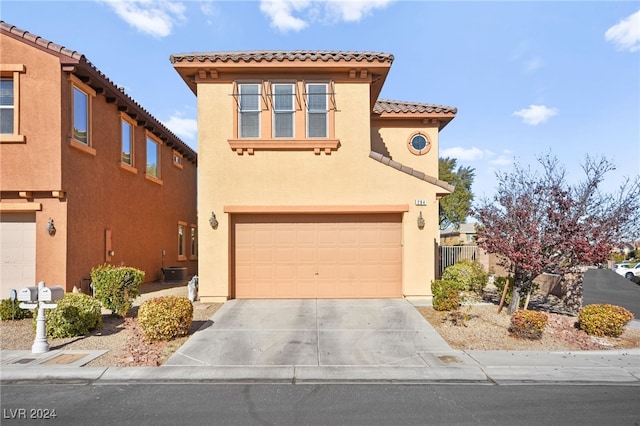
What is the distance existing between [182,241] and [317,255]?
10.9 metres

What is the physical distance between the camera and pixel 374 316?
938 cm

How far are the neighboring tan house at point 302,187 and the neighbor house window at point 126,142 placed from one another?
13.4 feet

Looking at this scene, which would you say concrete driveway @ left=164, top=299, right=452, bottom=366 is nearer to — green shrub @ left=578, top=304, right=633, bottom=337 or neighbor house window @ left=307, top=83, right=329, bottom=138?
green shrub @ left=578, top=304, right=633, bottom=337

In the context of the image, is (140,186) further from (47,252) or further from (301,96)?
(301,96)

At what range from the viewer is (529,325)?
771 cm

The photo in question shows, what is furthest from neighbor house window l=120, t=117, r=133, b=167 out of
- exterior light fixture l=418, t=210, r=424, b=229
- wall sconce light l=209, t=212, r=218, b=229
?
exterior light fixture l=418, t=210, r=424, b=229

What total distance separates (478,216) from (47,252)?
36.1 feet

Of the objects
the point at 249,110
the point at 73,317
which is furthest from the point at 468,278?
the point at 73,317

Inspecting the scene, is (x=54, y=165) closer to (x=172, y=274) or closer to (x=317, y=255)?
(x=172, y=274)

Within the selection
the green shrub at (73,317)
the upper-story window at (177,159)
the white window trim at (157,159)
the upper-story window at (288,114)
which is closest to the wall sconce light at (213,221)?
the upper-story window at (288,114)

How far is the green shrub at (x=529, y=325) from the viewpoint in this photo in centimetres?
769

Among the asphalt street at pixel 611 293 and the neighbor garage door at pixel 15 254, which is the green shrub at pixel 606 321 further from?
the neighbor garage door at pixel 15 254

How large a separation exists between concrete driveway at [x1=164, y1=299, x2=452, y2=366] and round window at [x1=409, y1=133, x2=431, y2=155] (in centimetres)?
631

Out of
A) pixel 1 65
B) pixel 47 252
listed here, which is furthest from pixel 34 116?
pixel 47 252
